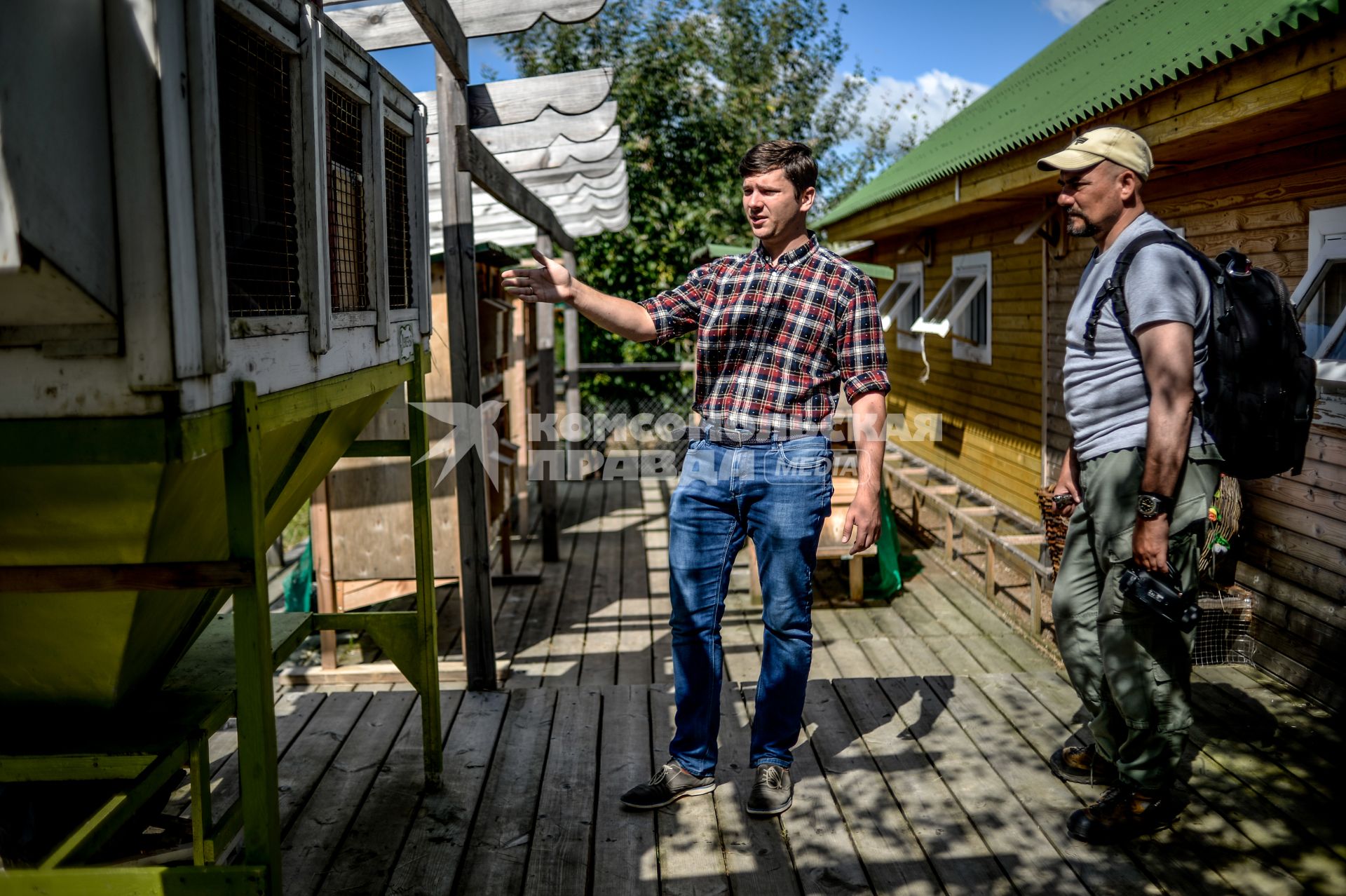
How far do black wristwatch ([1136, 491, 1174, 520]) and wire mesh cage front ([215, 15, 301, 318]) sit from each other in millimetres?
2307

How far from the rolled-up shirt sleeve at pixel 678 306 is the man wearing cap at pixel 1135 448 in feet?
3.74

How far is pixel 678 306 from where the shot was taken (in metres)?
3.31

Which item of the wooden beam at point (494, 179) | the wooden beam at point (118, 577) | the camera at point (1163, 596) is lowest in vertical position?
the camera at point (1163, 596)

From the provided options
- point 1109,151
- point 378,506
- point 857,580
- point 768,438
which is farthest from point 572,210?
point 1109,151

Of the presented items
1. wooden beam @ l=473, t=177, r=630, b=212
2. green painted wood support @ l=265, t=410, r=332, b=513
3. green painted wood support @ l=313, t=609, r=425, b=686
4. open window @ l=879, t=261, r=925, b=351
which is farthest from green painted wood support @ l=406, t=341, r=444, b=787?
open window @ l=879, t=261, r=925, b=351

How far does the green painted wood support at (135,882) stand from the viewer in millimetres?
1893

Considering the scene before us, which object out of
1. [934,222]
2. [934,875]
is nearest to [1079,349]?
[934,875]

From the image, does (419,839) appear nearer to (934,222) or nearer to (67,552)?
(67,552)

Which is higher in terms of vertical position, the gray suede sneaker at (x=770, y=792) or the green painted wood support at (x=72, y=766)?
the green painted wood support at (x=72, y=766)

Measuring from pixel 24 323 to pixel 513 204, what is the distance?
153 inches

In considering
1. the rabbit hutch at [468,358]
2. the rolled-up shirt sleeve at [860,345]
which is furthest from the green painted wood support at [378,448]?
the rolled-up shirt sleeve at [860,345]

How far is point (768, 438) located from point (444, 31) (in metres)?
2.11

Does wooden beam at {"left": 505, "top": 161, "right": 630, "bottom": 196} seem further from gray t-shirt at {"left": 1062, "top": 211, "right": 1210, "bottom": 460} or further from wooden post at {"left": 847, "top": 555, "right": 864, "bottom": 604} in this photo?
gray t-shirt at {"left": 1062, "top": 211, "right": 1210, "bottom": 460}

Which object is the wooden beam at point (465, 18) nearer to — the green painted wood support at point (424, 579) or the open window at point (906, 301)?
the green painted wood support at point (424, 579)
